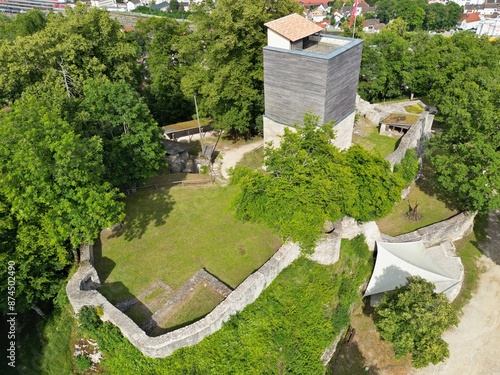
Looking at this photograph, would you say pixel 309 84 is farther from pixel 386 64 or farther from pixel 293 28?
pixel 386 64

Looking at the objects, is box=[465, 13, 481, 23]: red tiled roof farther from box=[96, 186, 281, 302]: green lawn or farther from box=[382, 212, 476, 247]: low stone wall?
box=[96, 186, 281, 302]: green lawn

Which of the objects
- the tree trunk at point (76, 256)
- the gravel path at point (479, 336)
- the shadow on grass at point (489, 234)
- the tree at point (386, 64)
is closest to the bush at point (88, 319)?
the tree trunk at point (76, 256)

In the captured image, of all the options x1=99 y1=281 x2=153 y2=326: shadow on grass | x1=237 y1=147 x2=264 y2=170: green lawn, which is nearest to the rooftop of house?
x1=237 y1=147 x2=264 y2=170: green lawn

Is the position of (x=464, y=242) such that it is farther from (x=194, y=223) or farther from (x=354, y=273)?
(x=194, y=223)

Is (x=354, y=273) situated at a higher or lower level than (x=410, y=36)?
lower

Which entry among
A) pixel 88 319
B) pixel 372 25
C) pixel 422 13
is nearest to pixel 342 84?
pixel 88 319

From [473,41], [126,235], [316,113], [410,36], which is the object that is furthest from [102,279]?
[410,36]
